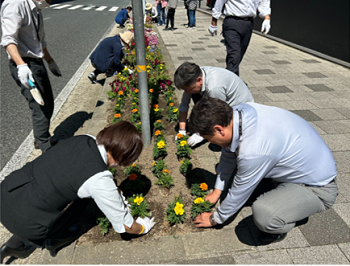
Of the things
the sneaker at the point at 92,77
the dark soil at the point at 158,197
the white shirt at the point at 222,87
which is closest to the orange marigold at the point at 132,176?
the dark soil at the point at 158,197

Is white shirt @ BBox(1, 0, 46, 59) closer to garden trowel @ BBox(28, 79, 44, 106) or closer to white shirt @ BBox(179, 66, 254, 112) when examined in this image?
garden trowel @ BBox(28, 79, 44, 106)

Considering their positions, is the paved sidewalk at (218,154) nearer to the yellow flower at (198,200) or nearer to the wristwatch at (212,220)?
the wristwatch at (212,220)

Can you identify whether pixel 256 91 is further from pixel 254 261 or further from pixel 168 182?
pixel 254 261

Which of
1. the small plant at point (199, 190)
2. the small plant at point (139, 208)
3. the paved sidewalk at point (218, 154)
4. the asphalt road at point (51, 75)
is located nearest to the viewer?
the paved sidewalk at point (218, 154)

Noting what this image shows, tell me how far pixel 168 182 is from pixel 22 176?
1313 millimetres

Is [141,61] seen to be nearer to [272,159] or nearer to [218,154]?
[218,154]

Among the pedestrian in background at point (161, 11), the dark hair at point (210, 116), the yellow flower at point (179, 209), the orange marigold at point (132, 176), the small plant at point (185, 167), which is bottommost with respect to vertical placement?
the pedestrian in background at point (161, 11)

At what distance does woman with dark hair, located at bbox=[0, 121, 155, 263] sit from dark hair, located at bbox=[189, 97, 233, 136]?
418 mm

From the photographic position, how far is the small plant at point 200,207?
2.27 metres

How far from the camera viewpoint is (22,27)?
2.66 metres

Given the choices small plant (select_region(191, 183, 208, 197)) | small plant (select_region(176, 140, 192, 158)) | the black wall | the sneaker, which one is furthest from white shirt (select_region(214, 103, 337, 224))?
the black wall

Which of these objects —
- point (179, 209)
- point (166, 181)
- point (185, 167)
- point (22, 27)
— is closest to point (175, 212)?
point (179, 209)

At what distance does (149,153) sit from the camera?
10.4ft

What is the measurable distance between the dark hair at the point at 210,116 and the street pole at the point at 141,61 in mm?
1409
